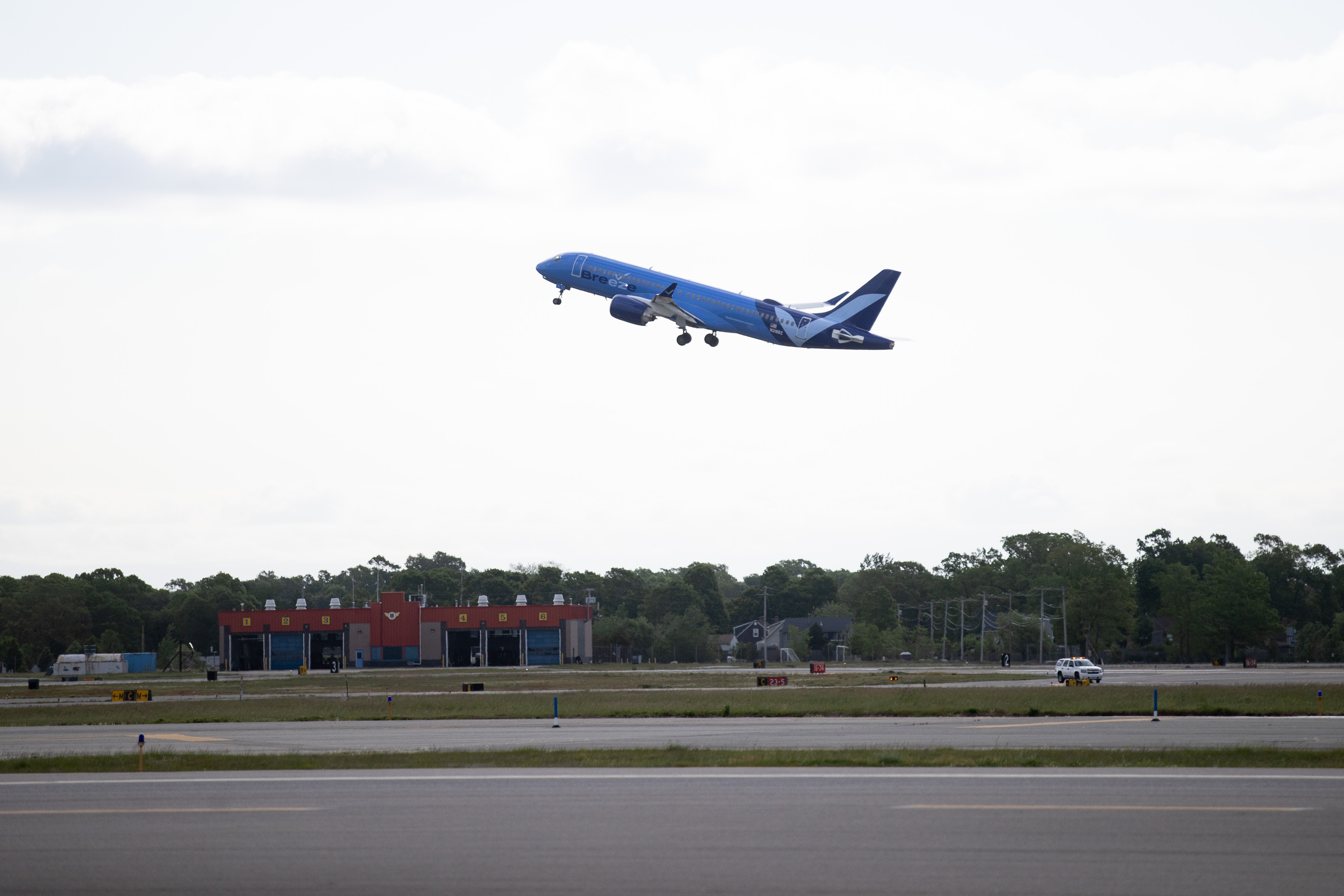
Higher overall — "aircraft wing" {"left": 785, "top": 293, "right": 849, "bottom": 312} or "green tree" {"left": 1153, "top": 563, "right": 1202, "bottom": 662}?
"aircraft wing" {"left": 785, "top": 293, "right": 849, "bottom": 312}

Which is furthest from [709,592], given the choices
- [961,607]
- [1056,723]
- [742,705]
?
[1056,723]

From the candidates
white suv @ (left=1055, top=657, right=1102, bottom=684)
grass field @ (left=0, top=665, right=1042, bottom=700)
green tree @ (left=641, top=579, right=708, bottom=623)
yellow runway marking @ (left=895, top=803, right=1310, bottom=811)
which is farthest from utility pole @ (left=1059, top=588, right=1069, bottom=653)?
yellow runway marking @ (left=895, top=803, right=1310, bottom=811)

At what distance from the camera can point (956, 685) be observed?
2318 inches

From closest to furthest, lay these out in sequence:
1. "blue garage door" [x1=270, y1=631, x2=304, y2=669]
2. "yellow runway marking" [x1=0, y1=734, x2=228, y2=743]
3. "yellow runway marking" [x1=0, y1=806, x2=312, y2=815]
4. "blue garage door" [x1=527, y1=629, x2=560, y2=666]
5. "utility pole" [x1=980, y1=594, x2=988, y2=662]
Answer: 1. "yellow runway marking" [x1=0, y1=806, x2=312, y2=815]
2. "yellow runway marking" [x1=0, y1=734, x2=228, y2=743]
3. "blue garage door" [x1=527, y1=629, x2=560, y2=666]
4. "blue garage door" [x1=270, y1=631, x2=304, y2=669]
5. "utility pole" [x1=980, y1=594, x2=988, y2=662]

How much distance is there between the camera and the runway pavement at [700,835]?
12.4 meters

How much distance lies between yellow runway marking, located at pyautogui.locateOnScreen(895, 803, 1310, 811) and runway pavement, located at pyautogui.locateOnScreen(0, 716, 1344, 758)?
8.59 metres

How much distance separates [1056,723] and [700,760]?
46.0 ft

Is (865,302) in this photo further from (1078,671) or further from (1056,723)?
(1056,723)

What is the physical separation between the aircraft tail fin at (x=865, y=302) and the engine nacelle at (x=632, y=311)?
868 centimetres

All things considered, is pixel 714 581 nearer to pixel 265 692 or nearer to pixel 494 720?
pixel 265 692

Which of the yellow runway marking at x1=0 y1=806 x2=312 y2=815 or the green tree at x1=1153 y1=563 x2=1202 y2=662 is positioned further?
the green tree at x1=1153 y1=563 x2=1202 y2=662

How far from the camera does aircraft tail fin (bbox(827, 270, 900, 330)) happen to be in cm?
5497

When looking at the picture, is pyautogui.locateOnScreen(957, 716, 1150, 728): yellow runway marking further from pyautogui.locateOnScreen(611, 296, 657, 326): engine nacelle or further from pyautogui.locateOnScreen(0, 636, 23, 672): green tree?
pyautogui.locateOnScreen(0, 636, 23, 672): green tree

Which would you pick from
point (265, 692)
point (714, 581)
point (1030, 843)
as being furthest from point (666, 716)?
point (714, 581)
